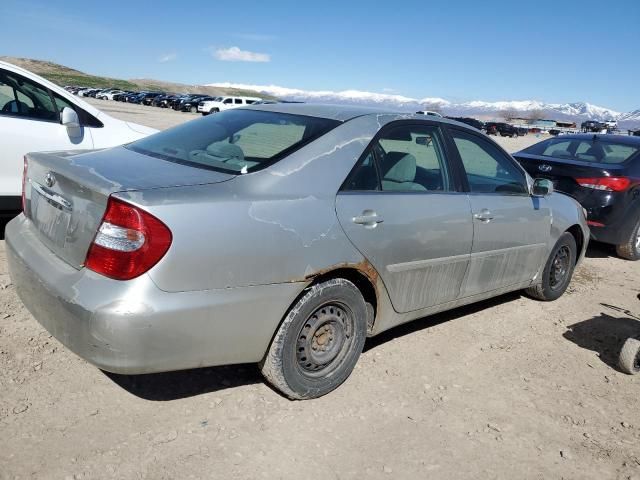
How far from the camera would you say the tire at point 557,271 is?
5.05m

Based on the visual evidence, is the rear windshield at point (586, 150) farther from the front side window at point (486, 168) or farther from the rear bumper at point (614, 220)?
the front side window at point (486, 168)

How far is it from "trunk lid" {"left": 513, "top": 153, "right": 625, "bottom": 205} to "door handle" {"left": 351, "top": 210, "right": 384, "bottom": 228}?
447 cm

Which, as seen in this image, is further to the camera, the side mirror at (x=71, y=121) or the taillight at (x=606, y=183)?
the taillight at (x=606, y=183)

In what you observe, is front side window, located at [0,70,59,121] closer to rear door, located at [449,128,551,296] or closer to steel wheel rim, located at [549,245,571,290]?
rear door, located at [449,128,551,296]

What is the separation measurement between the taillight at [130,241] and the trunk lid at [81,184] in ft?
0.32

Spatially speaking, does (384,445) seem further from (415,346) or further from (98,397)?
(98,397)

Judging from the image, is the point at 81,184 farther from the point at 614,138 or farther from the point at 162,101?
the point at 162,101

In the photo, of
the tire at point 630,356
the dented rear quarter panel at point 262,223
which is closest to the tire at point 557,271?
the tire at point 630,356

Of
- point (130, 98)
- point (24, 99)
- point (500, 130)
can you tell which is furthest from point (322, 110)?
point (130, 98)

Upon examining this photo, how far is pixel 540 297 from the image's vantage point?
5223mm

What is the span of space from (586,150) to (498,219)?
13.9 feet

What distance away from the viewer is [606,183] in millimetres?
6664

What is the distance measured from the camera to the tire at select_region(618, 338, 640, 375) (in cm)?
387

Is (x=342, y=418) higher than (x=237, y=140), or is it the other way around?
(x=237, y=140)
